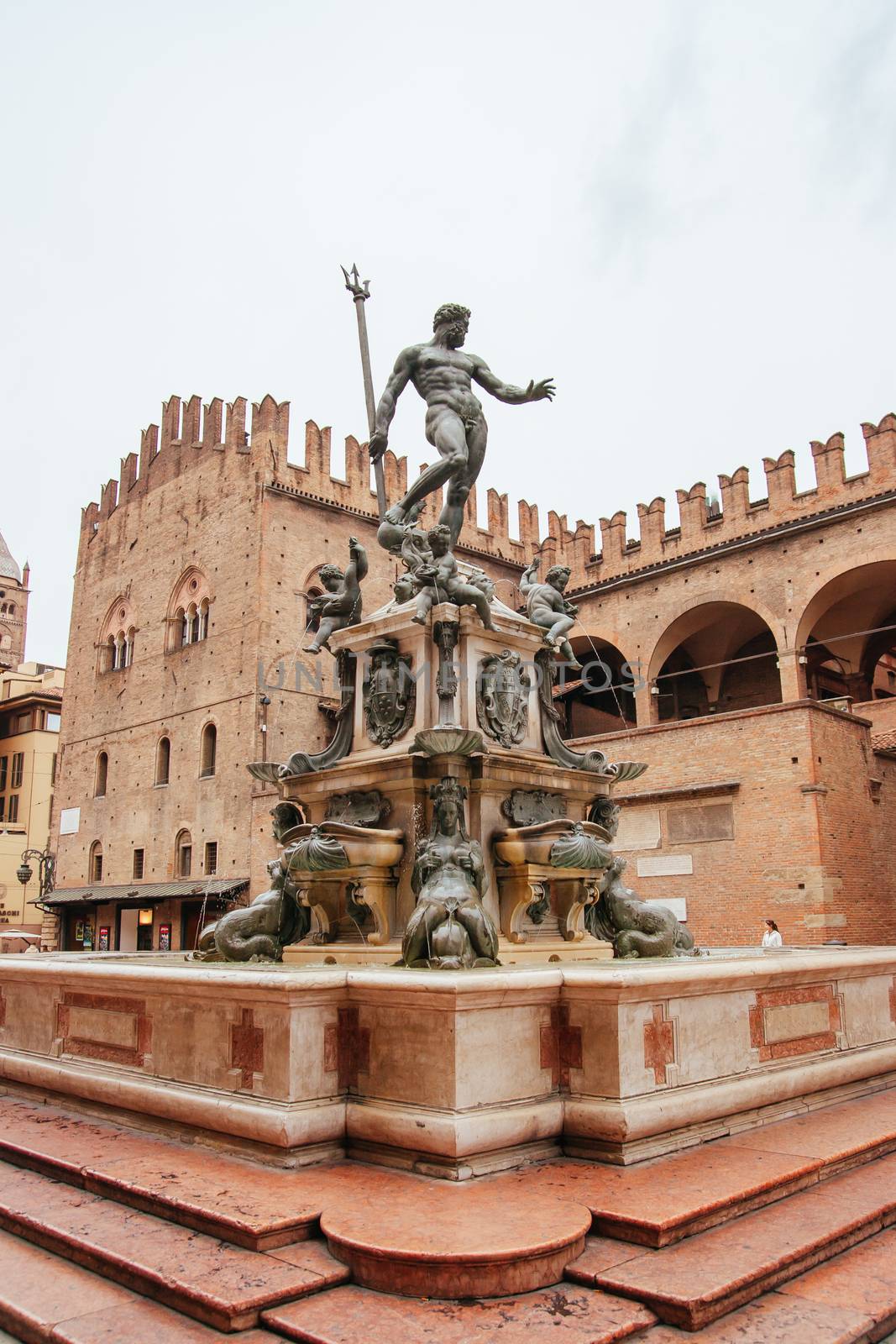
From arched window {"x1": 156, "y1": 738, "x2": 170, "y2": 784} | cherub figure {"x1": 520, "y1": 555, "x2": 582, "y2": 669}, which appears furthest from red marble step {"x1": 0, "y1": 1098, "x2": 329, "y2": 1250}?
arched window {"x1": 156, "y1": 738, "x2": 170, "y2": 784}

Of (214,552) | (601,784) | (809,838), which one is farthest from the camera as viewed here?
(214,552)

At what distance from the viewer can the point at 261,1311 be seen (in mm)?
2506

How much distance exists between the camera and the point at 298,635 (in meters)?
26.3

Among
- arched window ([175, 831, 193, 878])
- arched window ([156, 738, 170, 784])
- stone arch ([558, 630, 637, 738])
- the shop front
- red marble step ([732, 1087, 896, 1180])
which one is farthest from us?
stone arch ([558, 630, 637, 738])

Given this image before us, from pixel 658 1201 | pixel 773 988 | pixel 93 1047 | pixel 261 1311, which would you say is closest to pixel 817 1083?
Result: pixel 773 988

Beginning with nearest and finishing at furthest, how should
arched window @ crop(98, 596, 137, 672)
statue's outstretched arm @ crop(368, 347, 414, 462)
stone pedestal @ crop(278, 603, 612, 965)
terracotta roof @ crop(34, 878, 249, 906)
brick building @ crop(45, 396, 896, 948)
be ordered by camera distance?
stone pedestal @ crop(278, 603, 612, 965), statue's outstretched arm @ crop(368, 347, 414, 462), brick building @ crop(45, 396, 896, 948), terracotta roof @ crop(34, 878, 249, 906), arched window @ crop(98, 596, 137, 672)

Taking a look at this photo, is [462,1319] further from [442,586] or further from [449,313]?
[449,313]

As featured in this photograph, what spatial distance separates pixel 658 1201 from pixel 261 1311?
118 cm

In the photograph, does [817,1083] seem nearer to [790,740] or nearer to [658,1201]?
[658,1201]

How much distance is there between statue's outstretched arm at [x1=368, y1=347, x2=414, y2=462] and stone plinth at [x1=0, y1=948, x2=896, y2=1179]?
384 centimetres

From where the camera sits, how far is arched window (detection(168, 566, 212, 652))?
27.6 m

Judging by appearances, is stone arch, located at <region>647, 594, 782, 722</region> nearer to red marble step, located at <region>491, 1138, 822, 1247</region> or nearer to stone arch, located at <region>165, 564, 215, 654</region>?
stone arch, located at <region>165, 564, 215, 654</region>

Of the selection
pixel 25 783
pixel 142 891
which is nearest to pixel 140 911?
pixel 142 891

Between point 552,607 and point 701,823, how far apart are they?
11.9 metres
